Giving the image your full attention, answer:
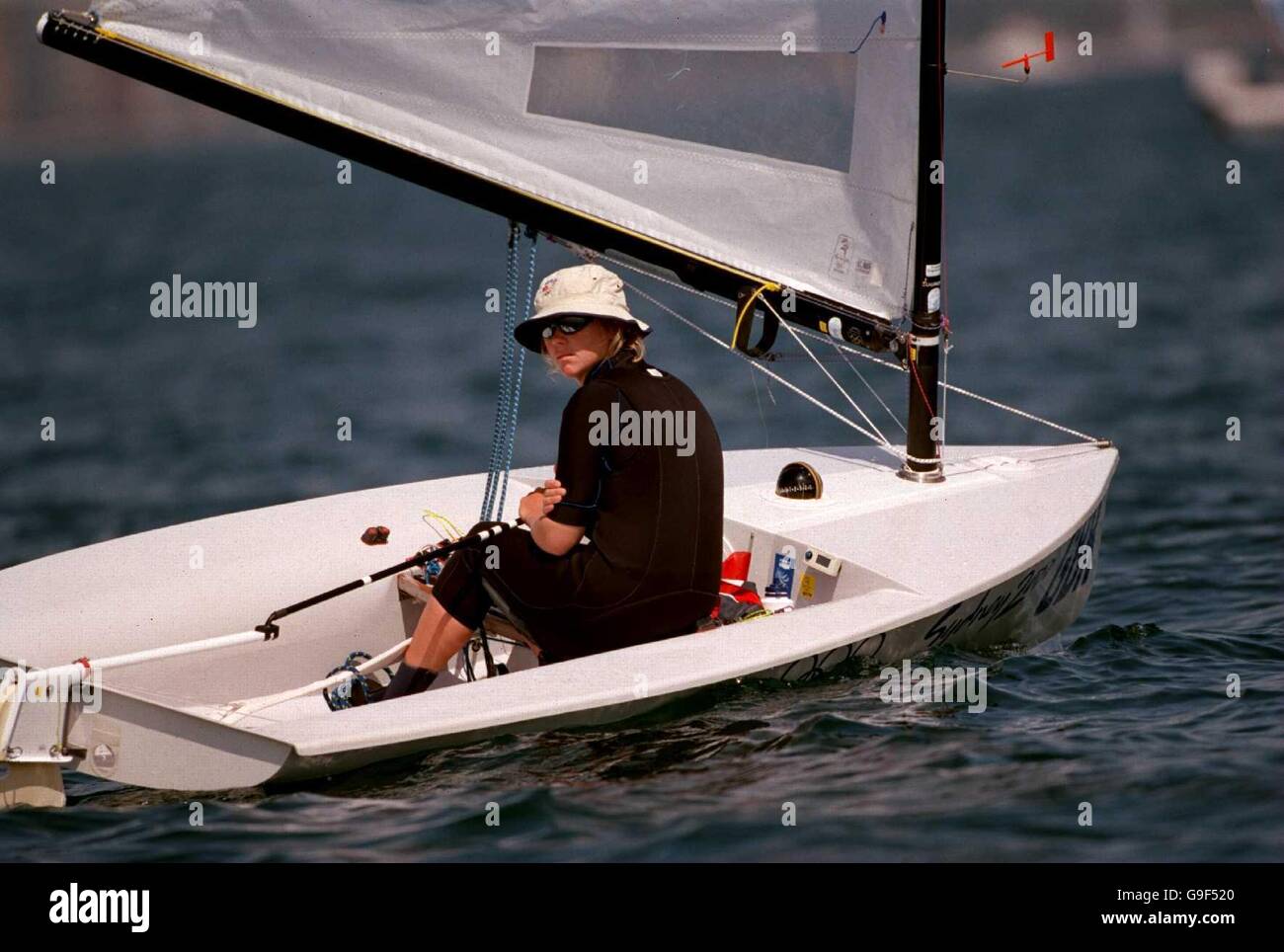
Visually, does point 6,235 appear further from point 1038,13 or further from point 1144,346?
point 1038,13

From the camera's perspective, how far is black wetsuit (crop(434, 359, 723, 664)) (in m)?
4.68

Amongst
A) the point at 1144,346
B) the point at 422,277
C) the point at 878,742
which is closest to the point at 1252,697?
the point at 878,742

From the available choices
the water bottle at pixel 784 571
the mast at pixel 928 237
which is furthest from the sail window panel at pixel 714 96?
the water bottle at pixel 784 571

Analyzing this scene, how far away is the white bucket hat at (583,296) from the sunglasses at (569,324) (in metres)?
0.03

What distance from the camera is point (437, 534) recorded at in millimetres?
5980

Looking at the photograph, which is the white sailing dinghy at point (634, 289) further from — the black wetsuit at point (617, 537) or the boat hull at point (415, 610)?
the black wetsuit at point (617, 537)

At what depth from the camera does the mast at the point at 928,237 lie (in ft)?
18.7

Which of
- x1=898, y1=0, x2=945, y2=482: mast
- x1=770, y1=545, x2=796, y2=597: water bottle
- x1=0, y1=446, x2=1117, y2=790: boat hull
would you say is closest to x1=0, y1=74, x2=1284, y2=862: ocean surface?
x1=0, y1=446, x2=1117, y2=790: boat hull

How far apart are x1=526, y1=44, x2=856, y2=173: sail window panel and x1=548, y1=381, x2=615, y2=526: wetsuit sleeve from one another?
3.86 feet

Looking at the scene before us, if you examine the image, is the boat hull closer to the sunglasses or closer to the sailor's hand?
the sailor's hand

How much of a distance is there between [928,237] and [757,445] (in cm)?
528

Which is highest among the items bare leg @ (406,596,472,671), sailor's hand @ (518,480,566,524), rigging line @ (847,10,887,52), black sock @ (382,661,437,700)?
rigging line @ (847,10,887,52)

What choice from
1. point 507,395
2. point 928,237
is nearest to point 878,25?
point 928,237

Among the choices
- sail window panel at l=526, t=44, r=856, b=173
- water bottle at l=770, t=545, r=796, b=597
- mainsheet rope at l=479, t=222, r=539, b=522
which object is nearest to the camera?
mainsheet rope at l=479, t=222, r=539, b=522
